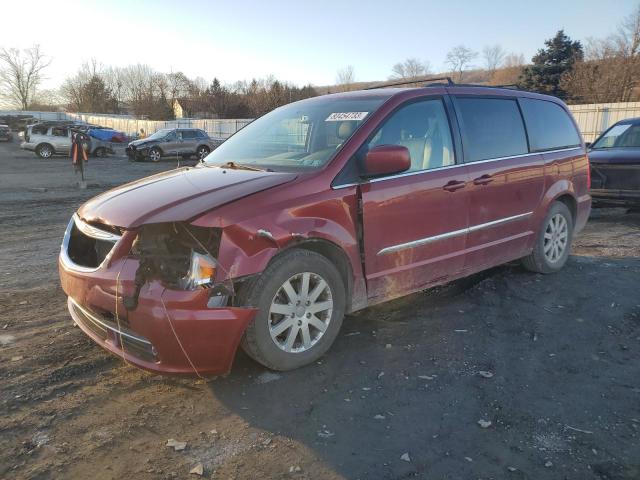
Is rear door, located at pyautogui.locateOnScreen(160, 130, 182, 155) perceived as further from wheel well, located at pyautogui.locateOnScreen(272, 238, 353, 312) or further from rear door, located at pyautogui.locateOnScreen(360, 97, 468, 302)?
wheel well, located at pyautogui.locateOnScreen(272, 238, 353, 312)

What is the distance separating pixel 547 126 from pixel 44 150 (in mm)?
27686

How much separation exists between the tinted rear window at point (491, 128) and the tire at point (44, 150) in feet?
90.2

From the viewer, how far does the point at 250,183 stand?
3.31m

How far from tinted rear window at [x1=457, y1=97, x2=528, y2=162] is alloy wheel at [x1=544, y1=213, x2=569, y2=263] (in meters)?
0.99

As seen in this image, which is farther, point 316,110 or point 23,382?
point 316,110

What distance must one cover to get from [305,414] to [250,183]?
1.50 metres

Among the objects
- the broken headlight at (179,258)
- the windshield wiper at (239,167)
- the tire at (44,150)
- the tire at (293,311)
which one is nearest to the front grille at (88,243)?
the broken headlight at (179,258)

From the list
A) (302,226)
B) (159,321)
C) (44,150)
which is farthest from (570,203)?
(44,150)

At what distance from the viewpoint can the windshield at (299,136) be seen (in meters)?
3.73

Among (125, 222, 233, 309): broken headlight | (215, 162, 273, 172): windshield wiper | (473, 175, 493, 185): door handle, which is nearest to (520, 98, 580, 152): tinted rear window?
(473, 175, 493, 185): door handle

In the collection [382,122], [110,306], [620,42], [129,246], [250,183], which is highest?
[620,42]

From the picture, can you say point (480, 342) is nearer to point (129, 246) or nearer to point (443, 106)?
point (443, 106)

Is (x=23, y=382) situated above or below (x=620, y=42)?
below

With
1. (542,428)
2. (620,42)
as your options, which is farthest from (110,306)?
(620,42)
